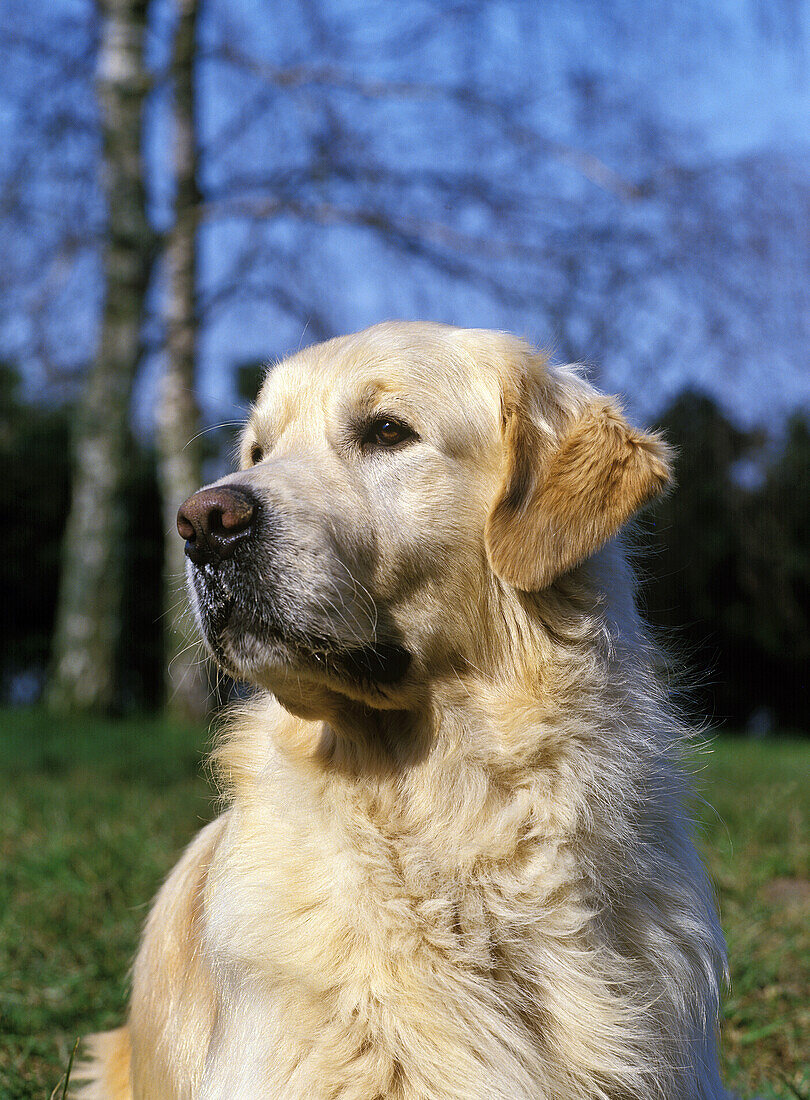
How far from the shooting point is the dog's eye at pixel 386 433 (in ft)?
8.45

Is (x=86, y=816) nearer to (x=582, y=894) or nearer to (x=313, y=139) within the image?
(x=582, y=894)

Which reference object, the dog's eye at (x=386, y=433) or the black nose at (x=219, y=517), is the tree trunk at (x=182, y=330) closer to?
the dog's eye at (x=386, y=433)

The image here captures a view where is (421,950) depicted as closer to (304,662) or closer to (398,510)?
(304,662)

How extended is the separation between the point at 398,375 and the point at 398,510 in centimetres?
39

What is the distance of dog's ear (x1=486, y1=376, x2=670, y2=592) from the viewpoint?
7.89 ft

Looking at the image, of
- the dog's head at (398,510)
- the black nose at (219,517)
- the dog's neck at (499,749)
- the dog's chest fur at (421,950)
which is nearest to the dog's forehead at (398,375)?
the dog's head at (398,510)

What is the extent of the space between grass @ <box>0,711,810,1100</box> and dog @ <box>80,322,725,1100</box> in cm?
53

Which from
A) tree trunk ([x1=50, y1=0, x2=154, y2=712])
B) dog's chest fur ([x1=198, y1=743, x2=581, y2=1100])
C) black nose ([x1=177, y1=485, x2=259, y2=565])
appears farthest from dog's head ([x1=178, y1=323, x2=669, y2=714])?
tree trunk ([x1=50, y1=0, x2=154, y2=712])

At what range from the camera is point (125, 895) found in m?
4.52

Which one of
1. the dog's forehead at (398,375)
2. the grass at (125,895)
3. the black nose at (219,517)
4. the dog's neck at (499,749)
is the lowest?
the grass at (125,895)

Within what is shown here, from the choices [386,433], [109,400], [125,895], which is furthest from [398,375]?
[109,400]

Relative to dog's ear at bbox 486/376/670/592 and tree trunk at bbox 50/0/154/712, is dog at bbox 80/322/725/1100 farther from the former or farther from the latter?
tree trunk at bbox 50/0/154/712

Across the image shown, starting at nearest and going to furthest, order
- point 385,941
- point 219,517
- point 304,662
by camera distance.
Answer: point 385,941, point 219,517, point 304,662

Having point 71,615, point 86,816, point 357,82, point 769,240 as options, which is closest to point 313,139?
point 357,82
